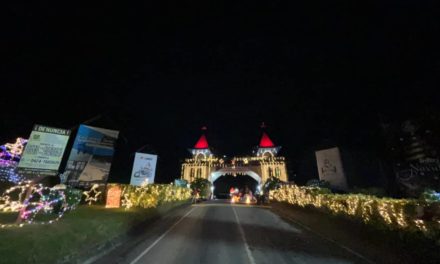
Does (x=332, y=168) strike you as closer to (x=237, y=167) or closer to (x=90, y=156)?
(x=90, y=156)

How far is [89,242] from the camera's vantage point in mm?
8625

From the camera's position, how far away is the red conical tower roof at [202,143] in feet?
247

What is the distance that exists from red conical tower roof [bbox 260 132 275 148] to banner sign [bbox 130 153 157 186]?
→ 45.3m

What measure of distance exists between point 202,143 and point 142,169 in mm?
42731

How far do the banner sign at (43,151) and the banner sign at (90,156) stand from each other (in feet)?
65.8

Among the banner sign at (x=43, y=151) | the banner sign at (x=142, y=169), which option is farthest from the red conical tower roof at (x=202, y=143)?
the banner sign at (x=43, y=151)

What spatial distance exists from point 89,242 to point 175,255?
3267mm

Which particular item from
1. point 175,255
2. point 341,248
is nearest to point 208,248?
point 175,255

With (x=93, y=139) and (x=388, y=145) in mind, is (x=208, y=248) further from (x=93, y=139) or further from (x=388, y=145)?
(x=93, y=139)

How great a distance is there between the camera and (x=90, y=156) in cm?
2992

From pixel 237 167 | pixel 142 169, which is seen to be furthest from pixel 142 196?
pixel 237 167

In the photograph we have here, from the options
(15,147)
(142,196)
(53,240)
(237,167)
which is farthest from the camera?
(237,167)

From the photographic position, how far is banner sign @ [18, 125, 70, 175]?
33.9 feet

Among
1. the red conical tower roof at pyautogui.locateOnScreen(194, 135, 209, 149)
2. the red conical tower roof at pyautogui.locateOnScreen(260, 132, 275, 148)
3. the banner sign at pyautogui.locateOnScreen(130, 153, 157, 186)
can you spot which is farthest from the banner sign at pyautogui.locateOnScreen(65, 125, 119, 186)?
the red conical tower roof at pyautogui.locateOnScreen(260, 132, 275, 148)
